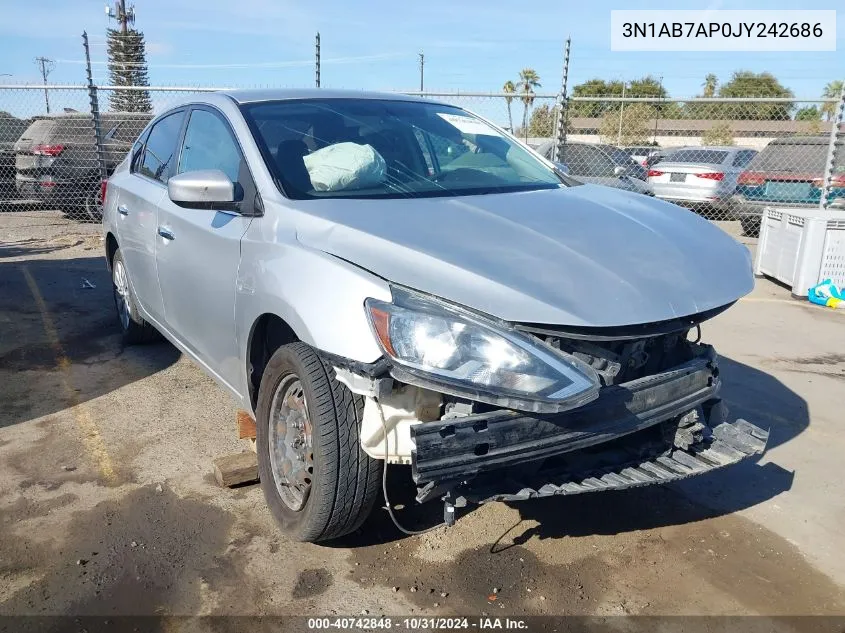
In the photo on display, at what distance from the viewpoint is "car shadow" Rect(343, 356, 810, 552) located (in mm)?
3145

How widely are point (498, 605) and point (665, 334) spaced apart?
3.80ft

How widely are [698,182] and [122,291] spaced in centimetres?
1045

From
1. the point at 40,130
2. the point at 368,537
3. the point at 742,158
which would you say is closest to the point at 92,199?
the point at 40,130

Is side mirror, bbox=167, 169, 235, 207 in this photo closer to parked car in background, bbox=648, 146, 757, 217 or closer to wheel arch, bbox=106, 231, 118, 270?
wheel arch, bbox=106, 231, 118, 270

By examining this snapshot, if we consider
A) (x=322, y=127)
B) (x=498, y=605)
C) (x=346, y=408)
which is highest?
(x=322, y=127)

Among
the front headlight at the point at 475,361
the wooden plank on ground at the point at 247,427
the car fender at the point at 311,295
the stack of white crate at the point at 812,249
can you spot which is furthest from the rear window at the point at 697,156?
the front headlight at the point at 475,361

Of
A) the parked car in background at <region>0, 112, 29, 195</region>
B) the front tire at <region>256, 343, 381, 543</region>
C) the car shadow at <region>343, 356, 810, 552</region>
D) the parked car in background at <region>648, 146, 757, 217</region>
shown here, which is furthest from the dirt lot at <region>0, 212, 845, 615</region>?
the parked car in background at <region>0, 112, 29, 195</region>

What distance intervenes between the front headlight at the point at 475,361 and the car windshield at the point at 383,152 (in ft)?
3.24

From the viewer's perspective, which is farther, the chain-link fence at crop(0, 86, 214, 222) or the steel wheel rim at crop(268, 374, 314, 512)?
the chain-link fence at crop(0, 86, 214, 222)

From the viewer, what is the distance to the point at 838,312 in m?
7.11

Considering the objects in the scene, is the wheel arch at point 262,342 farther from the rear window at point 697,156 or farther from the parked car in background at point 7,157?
the parked car in background at point 7,157

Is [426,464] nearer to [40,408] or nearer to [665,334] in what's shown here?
[665,334]

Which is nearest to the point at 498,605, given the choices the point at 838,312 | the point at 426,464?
the point at 426,464

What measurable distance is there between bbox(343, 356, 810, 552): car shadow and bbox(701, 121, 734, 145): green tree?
2615 centimetres
